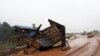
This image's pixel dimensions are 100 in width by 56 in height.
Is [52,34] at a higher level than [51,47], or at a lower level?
higher

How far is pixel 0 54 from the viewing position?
15102 millimetres

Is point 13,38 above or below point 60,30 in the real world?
below

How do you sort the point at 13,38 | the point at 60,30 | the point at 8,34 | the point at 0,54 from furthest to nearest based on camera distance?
the point at 8,34, the point at 13,38, the point at 60,30, the point at 0,54

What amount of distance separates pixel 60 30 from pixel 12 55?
189 inches

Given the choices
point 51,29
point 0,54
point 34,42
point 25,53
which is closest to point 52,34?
point 51,29

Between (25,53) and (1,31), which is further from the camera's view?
(1,31)

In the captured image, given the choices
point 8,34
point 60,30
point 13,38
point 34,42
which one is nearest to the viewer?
point 34,42

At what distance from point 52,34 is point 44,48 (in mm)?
1482

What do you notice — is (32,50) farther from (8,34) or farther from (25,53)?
(8,34)

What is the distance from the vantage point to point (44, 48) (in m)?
17.0

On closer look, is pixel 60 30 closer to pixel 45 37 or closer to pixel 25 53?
pixel 45 37

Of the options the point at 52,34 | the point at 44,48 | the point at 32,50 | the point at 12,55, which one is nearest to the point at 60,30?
the point at 52,34

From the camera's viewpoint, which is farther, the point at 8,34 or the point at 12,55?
the point at 8,34

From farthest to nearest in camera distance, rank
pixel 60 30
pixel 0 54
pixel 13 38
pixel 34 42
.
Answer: pixel 13 38
pixel 60 30
pixel 34 42
pixel 0 54
